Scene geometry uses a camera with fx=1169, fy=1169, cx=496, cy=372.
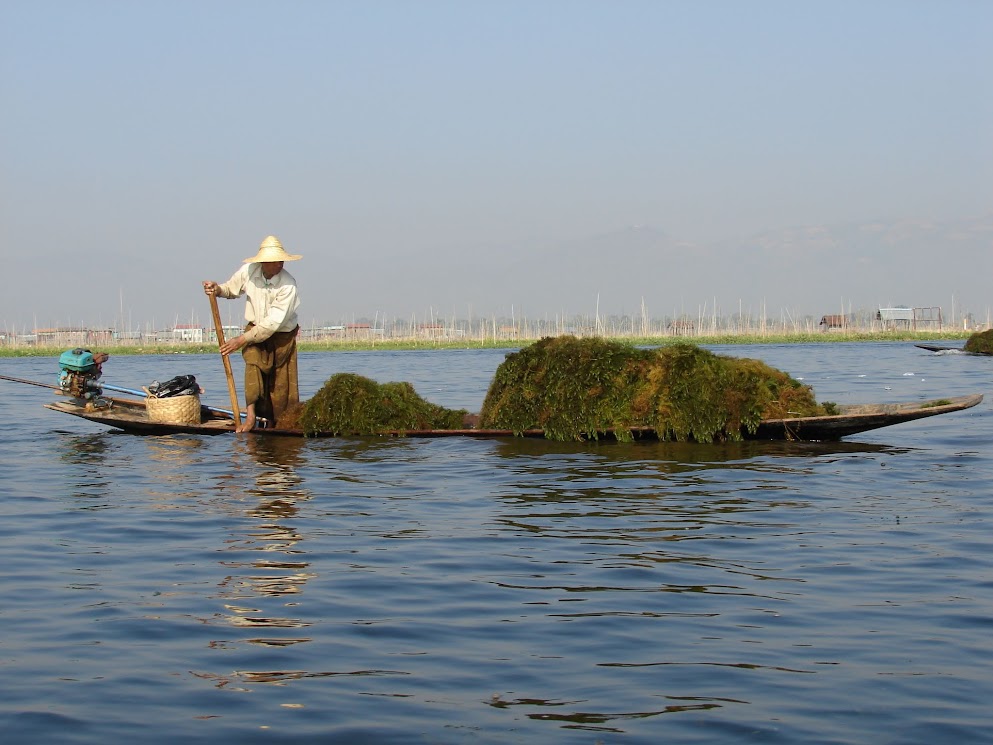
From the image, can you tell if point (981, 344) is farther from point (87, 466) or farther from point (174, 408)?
Result: point (87, 466)

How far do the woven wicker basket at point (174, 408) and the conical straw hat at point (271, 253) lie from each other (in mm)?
1769

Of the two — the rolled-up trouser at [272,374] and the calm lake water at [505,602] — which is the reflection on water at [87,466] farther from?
the rolled-up trouser at [272,374]

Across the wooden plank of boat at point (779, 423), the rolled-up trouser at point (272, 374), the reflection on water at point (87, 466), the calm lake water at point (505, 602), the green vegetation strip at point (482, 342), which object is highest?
the green vegetation strip at point (482, 342)

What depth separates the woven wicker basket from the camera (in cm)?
1284

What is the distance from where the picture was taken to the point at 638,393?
1139 cm

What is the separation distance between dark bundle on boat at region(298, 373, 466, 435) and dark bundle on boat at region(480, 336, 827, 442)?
0.78 metres

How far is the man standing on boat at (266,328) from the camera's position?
12.2 meters

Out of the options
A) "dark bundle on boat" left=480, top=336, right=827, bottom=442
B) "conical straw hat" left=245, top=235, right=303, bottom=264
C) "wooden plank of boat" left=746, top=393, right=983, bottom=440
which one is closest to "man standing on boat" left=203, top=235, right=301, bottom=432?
"conical straw hat" left=245, top=235, right=303, bottom=264

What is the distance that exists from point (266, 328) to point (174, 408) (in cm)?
157

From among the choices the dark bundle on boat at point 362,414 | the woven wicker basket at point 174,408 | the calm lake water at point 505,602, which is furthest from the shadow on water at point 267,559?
the woven wicker basket at point 174,408

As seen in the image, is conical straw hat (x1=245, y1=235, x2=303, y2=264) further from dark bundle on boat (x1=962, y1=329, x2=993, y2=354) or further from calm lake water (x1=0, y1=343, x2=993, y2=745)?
dark bundle on boat (x1=962, y1=329, x2=993, y2=354)

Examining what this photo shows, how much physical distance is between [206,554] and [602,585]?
2.39 metres

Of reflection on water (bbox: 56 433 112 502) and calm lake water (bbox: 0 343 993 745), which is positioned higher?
reflection on water (bbox: 56 433 112 502)

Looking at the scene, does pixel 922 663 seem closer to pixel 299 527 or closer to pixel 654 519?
A: pixel 654 519
